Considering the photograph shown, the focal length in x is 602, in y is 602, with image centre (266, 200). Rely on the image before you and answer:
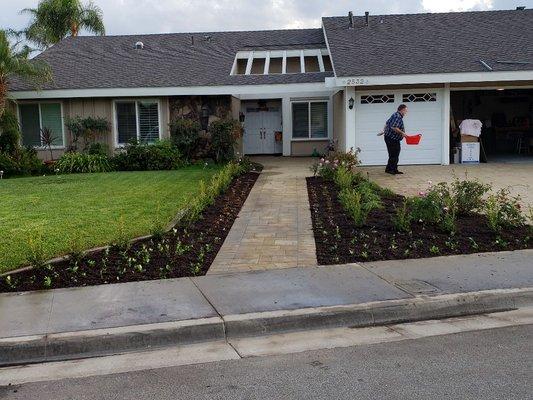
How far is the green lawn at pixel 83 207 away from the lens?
841cm

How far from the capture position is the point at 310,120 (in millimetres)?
25375

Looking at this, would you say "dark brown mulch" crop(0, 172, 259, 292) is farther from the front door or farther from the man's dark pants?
the front door

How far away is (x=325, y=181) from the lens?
49.3ft

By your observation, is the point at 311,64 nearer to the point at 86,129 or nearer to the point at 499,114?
the point at 499,114

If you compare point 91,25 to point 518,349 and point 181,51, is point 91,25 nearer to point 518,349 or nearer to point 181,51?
point 181,51

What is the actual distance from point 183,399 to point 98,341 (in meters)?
1.33

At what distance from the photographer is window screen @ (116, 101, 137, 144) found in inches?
821

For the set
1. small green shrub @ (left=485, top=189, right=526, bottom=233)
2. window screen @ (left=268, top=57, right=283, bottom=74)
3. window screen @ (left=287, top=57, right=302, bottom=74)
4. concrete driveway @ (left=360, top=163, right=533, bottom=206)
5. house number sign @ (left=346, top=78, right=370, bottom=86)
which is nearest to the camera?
small green shrub @ (left=485, top=189, right=526, bottom=233)

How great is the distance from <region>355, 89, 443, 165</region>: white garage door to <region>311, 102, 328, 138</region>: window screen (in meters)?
6.58

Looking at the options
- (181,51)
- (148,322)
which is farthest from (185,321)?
(181,51)

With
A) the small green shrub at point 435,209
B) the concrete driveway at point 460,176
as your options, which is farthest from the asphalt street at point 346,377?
the concrete driveway at point 460,176

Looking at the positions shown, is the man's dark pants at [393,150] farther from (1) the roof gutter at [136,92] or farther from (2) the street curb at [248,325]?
(2) the street curb at [248,325]


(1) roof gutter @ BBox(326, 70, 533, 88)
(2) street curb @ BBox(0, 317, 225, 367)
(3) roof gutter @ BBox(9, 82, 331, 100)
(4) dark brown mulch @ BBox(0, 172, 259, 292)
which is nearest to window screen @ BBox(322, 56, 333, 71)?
(3) roof gutter @ BBox(9, 82, 331, 100)

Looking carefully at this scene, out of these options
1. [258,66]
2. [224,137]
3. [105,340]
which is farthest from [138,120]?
[105,340]
